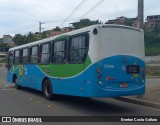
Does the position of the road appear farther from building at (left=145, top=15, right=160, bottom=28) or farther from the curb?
building at (left=145, top=15, right=160, bottom=28)

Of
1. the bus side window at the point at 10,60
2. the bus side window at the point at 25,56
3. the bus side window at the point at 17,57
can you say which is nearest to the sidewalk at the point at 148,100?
the bus side window at the point at 25,56

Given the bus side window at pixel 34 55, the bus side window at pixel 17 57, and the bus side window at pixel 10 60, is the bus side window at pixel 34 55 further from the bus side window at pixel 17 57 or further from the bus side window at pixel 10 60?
the bus side window at pixel 10 60

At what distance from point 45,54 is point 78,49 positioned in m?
3.87

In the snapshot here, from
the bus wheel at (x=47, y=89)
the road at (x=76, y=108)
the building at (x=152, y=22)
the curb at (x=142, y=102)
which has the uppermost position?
the building at (x=152, y=22)

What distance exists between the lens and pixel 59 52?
14.3 m

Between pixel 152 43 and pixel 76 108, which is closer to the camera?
pixel 76 108

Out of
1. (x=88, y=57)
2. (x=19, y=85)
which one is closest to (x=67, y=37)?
(x=88, y=57)

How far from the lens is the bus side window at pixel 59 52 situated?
13.8 metres

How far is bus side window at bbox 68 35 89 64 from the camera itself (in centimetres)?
1212

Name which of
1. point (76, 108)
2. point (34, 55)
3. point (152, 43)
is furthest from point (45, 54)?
point (152, 43)

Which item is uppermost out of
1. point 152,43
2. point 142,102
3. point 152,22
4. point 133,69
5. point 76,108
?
point 152,22

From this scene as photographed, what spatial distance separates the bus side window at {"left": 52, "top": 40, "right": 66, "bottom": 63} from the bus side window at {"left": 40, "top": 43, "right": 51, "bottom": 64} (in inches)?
27.2

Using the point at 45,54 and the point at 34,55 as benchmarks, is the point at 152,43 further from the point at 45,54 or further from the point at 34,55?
the point at 45,54

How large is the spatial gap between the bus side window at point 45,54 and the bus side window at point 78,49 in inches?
103
